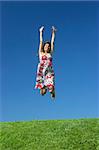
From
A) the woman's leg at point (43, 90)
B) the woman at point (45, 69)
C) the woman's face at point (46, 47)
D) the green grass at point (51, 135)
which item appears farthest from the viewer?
the green grass at point (51, 135)

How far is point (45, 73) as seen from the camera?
16.7m

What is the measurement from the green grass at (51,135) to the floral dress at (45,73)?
9.82 ft

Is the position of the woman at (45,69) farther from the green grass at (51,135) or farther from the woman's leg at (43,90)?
the green grass at (51,135)

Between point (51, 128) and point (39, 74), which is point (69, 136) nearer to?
point (51, 128)

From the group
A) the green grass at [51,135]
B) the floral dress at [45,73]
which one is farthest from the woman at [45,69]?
the green grass at [51,135]

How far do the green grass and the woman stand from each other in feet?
9.79

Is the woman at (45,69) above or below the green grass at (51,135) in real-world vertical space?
above

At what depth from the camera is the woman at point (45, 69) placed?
16.4 metres

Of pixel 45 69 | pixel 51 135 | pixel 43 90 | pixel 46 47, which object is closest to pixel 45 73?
pixel 45 69

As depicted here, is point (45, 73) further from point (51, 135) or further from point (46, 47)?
point (51, 135)

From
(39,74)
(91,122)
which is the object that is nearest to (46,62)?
(39,74)

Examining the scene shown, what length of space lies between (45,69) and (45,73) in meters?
0.12

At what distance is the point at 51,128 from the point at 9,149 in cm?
190

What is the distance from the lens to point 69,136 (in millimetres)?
19453
